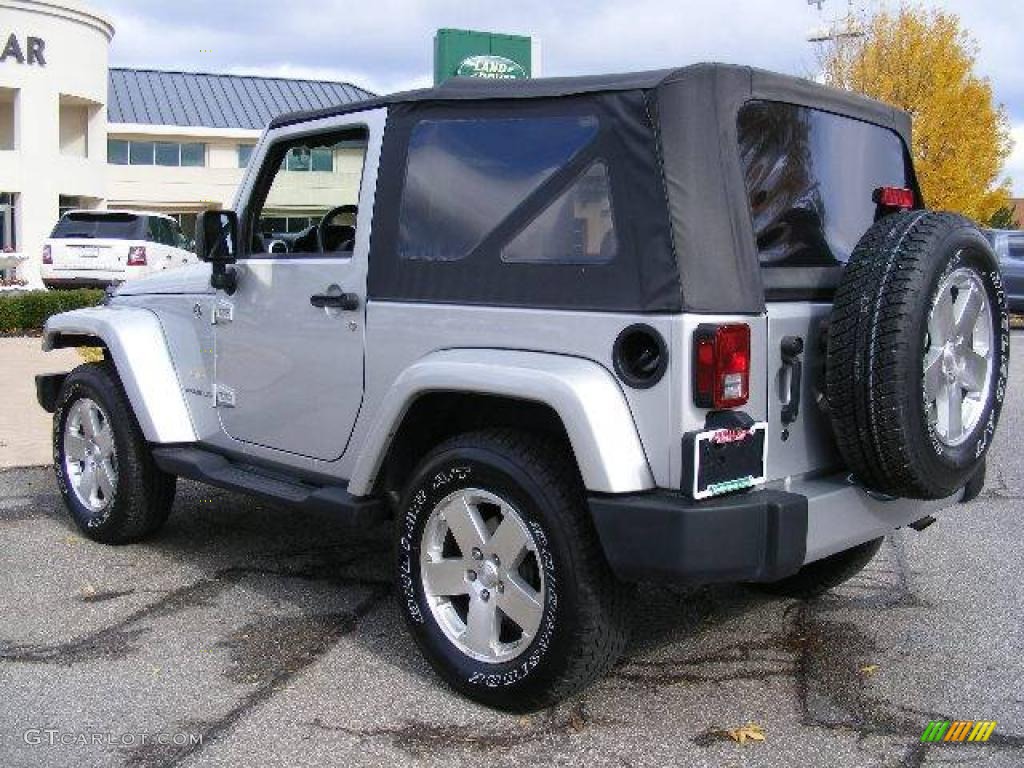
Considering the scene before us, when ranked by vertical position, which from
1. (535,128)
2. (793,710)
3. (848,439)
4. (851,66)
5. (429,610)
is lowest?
(793,710)

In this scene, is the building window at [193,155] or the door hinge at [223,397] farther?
the building window at [193,155]

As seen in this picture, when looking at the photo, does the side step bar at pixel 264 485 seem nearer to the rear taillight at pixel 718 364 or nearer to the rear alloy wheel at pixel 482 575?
the rear alloy wheel at pixel 482 575

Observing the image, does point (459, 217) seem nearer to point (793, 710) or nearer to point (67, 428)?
point (793, 710)

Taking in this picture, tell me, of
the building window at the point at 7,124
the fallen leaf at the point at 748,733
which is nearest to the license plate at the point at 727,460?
the fallen leaf at the point at 748,733

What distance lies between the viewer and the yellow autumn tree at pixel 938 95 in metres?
29.3

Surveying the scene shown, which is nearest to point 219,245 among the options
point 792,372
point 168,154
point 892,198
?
point 792,372

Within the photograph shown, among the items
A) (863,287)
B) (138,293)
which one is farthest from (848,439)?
(138,293)

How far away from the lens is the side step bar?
411cm

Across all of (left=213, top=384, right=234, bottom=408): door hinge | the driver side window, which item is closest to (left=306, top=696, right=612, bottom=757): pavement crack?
(left=213, top=384, right=234, bottom=408): door hinge

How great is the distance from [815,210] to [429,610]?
187 cm

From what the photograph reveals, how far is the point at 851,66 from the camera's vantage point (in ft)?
101

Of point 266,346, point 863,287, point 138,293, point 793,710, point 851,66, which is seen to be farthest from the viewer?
point 851,66

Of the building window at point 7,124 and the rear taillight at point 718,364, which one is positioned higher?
the building window at point 7,124

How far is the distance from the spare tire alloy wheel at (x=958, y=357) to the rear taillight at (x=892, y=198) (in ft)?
1.89
